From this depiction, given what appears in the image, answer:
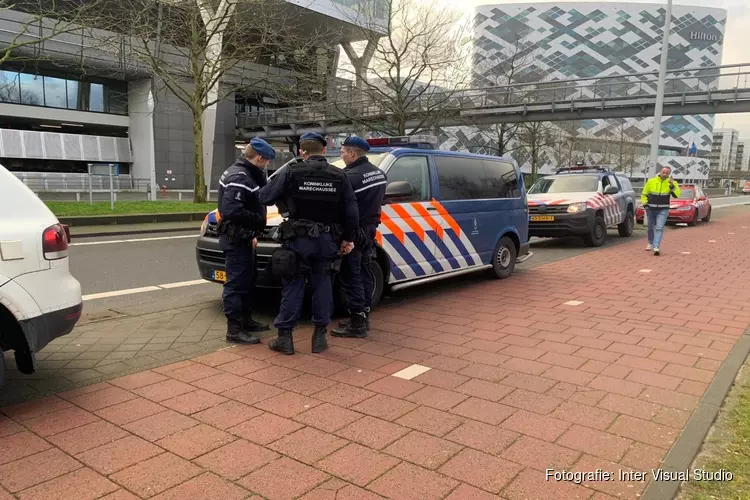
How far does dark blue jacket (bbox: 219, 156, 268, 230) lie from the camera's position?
4.46 metres

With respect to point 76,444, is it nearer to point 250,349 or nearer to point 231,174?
point 250,349

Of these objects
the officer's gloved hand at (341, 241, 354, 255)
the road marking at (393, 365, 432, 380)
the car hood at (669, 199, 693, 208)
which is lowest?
the road marking at (393, 365, 432, 380)

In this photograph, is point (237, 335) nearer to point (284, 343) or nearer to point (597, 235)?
point (284, 343)

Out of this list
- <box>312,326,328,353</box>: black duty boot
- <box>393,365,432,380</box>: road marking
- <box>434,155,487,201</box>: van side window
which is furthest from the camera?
<box>434,155,487,201</box>: van side window

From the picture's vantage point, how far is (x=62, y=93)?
37.3 m

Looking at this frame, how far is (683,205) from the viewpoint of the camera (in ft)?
60.5

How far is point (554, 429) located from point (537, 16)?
109663 mm

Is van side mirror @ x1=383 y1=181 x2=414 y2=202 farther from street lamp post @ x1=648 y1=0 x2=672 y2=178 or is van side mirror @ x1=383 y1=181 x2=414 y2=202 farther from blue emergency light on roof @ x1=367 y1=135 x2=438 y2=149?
street lamp post @ x1=648 y1=0 x2=672 y2=178

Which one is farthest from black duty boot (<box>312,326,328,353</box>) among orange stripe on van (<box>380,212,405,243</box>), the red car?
the red car

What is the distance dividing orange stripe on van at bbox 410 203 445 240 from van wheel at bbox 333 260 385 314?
922 mm

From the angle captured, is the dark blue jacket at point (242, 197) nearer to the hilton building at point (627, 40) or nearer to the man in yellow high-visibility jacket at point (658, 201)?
the man in yellow high-visibility jacket at point (658, 201)

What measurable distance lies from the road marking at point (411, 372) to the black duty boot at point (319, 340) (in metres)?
0.77

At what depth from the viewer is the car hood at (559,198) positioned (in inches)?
489

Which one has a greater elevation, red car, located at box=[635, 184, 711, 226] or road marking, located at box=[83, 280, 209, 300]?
red car, located at box=[635, 184, 711, 226]
